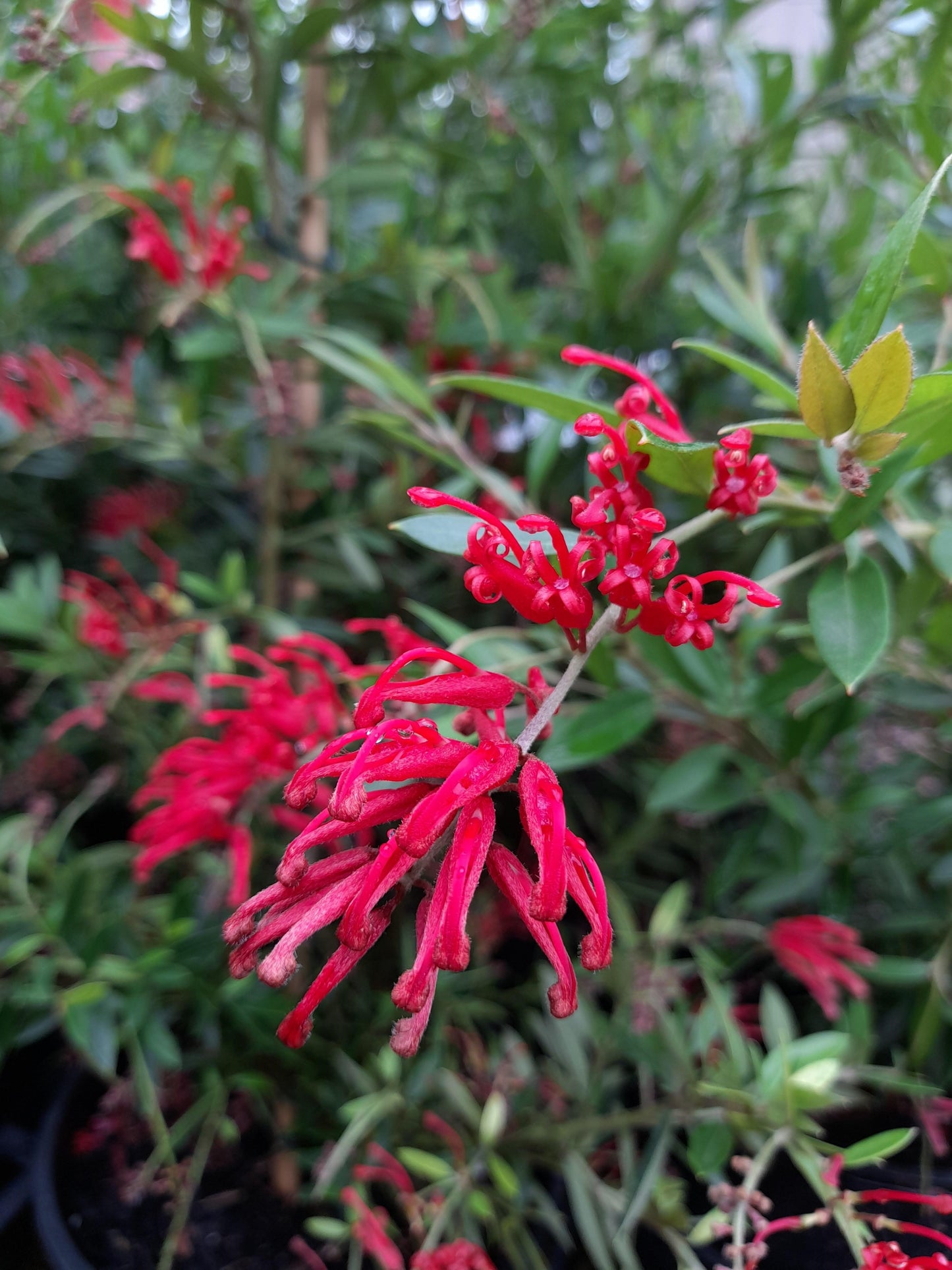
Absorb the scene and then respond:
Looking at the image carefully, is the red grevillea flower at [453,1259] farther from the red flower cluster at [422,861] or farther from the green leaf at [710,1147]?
the red flower cluster at [422,861]

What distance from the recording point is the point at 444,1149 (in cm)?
54

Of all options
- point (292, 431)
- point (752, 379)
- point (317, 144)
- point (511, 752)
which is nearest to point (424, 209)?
point (317, 144)

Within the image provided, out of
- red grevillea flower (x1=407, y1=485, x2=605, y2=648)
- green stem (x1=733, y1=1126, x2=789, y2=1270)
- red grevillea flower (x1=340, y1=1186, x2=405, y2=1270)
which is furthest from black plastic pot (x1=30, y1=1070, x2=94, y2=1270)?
red grevillea flower (x1=407, y1=485, x2=605, y2=648)

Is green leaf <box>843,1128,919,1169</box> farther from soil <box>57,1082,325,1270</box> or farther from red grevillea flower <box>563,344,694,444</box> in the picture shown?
soil <box>57,1082,325,1270</box>

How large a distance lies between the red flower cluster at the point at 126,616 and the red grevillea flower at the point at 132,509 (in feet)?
0.23

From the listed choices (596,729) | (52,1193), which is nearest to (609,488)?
(596,729)

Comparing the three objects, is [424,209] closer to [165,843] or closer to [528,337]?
[528,337]

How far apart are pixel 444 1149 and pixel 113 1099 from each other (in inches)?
8.5

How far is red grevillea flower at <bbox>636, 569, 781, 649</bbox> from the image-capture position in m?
0.22

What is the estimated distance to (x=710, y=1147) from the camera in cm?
37

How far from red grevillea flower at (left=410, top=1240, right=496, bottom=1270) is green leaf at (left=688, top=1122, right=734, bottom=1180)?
0.11 metres

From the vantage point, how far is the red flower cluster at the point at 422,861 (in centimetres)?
19

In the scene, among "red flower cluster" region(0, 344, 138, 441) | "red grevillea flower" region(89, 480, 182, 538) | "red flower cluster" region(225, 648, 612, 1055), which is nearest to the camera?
"red flower cluster" region(225, 648, 612, 1055)

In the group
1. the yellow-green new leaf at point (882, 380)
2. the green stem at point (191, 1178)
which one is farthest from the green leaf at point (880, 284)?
the green stem at point (191, 1178)
